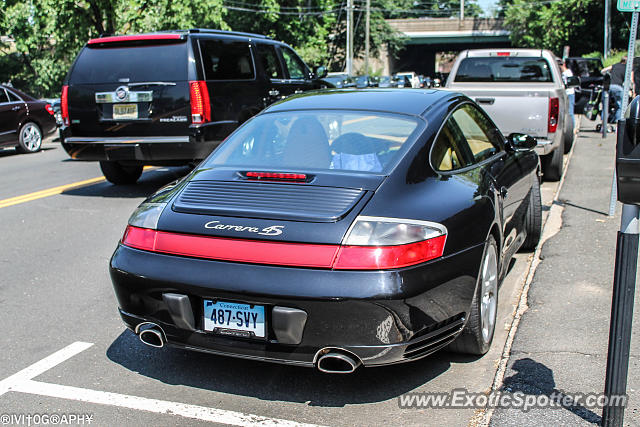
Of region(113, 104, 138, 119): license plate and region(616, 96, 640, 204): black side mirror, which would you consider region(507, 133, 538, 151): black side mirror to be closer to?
region(616, 96, 640, 204): black side mirror

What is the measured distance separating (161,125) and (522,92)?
4927mm

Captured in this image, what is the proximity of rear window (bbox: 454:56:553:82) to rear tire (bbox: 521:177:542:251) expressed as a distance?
5.23m

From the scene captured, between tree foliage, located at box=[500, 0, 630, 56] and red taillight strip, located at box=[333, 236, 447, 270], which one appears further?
tree foliage, located at box=[500, 0, 630, 56]

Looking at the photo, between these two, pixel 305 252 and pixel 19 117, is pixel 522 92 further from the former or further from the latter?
pixel 19 117

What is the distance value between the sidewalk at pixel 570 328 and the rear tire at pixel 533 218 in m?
0.18

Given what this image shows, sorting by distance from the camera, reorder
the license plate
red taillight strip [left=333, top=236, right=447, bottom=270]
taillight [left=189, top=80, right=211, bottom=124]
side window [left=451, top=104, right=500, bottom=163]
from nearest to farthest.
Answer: red taillight strip [left=333, top=236, right=447, bottom=270] < side window [left=451, top=104, right=500, bottom=163] < taillight [left=189, top=80, right=211, bottom=124] < the license plate

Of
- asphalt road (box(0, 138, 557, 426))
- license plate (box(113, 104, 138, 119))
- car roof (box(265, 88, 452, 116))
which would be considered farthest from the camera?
license plate (box(113, 104, 138, 119))

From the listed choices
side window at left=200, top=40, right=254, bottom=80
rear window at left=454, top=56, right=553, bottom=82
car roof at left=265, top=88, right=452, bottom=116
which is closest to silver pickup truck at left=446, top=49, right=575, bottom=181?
rear window at left=454, top=56, right=553, bottom=82

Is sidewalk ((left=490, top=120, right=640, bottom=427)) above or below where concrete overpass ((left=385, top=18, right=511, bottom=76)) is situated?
below

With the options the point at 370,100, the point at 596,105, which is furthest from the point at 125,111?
the point at 596,105

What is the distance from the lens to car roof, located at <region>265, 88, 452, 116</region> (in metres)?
4.45

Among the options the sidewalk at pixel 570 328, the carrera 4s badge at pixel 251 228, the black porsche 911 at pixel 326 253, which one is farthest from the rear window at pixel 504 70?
the carrera 4s badge at pixel 251 228

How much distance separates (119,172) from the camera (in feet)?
33.9

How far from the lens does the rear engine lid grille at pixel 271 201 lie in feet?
11.2
